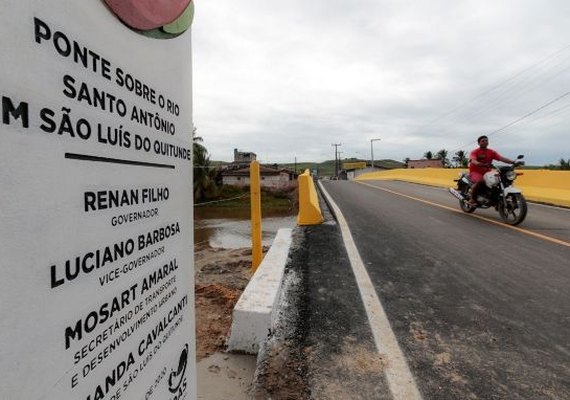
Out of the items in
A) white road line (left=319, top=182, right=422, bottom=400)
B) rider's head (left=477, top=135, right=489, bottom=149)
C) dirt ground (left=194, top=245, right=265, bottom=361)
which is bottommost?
dirt ground (left=194, top=245, right=265, bottom=361)

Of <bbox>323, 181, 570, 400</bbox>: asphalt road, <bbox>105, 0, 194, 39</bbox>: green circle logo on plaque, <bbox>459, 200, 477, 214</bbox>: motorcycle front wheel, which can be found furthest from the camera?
<bbox>459, 200, 477, 214</bbox>: motorcycle front wheel

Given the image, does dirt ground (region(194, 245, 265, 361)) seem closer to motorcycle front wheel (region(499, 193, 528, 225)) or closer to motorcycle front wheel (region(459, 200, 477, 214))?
motorcycle front wheel (region(499, 193, 528, 225))

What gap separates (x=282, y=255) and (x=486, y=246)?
3023mm

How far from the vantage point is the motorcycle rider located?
313 inches

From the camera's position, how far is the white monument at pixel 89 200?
77 cm

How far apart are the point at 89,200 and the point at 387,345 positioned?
2.18m

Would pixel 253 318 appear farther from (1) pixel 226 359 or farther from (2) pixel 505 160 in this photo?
(2) pixel 505 160

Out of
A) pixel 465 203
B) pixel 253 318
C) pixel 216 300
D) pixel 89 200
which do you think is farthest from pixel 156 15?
pixel 465 203

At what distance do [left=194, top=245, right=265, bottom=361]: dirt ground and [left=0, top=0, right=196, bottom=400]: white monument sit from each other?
180 centimetres

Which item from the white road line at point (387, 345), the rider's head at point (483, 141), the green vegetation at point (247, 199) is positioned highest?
the rider's head at point (483, 141)

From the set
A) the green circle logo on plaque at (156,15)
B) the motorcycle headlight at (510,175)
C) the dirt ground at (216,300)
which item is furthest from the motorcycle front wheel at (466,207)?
the green circle logo on plaque at (156,15)

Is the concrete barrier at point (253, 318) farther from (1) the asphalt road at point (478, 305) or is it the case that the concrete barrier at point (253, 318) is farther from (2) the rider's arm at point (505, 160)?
(2) the rider's arm at point (505, 160)

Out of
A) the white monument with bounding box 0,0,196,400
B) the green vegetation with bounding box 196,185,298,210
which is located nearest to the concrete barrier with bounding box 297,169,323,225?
the white monument with bounding box 0,0,196,400

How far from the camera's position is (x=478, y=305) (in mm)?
3180
